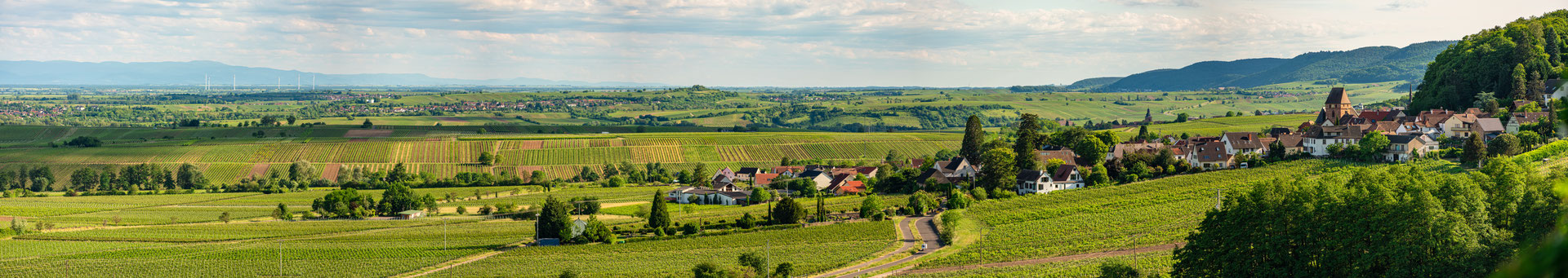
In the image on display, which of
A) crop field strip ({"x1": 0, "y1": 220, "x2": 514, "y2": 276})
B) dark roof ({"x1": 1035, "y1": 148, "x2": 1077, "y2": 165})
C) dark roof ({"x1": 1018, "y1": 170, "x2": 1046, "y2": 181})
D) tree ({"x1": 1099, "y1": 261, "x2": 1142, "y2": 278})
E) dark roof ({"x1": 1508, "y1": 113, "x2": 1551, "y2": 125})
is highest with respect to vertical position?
dark roof ({"x1": 1508, "y1": 113, "x2": 1551, "y2": 125})

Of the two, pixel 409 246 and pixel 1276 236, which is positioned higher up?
pixel 1276 236

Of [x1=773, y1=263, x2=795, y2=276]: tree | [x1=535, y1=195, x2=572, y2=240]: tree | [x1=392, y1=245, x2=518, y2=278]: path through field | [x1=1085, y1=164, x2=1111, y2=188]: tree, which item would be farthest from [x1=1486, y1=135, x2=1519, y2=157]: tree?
[x1=392, y1=245, x2=518, y2=278]: path through field

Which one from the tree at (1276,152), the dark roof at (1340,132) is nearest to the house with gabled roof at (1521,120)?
the dark roof at (1340,132)

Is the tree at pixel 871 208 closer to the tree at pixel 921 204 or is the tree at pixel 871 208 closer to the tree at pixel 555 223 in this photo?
the tree at pixel 921 204

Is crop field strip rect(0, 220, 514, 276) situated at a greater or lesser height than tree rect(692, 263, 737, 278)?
lesser

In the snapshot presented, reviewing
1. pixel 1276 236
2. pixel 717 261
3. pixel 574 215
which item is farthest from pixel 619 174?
pixel 1276 236

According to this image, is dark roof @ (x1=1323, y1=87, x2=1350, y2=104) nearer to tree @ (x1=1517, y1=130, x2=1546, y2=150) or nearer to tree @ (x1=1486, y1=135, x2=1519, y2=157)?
tree @ (x1=1517, y1=130, x2=1546, y2=150)

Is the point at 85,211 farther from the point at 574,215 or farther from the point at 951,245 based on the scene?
the point at 951,245
